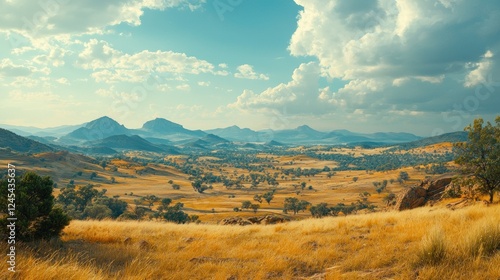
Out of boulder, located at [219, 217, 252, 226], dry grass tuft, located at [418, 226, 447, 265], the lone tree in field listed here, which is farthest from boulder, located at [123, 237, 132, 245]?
the lone tree in field

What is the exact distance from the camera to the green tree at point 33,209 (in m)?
12.0

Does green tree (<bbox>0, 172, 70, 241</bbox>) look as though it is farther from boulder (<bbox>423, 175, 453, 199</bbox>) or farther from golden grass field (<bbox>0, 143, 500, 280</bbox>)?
boulder (<bbox>423, 175, 453, 199</bbox>)

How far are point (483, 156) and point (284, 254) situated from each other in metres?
19.2

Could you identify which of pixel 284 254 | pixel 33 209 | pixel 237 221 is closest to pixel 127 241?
pixel 33 209

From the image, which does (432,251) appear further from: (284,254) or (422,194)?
(422,194)

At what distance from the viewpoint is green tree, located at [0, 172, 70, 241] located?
12.0 meters

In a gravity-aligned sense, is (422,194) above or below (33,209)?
below

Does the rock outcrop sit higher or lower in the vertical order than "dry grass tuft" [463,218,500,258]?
lower

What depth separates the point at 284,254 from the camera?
38.5 feet

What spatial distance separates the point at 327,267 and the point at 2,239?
12123mm

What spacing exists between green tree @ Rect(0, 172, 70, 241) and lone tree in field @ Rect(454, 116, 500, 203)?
85.3 ft

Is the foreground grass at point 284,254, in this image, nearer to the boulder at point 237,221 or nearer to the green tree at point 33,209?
the green tree at point 33,209

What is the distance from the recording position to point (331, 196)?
16250 cm

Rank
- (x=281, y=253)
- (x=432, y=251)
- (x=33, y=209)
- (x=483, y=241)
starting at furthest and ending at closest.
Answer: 1. (x=33, y=209)
2. (x=281, y=253)
3. (x=483, y=241)
4. (x=432, y=251)
